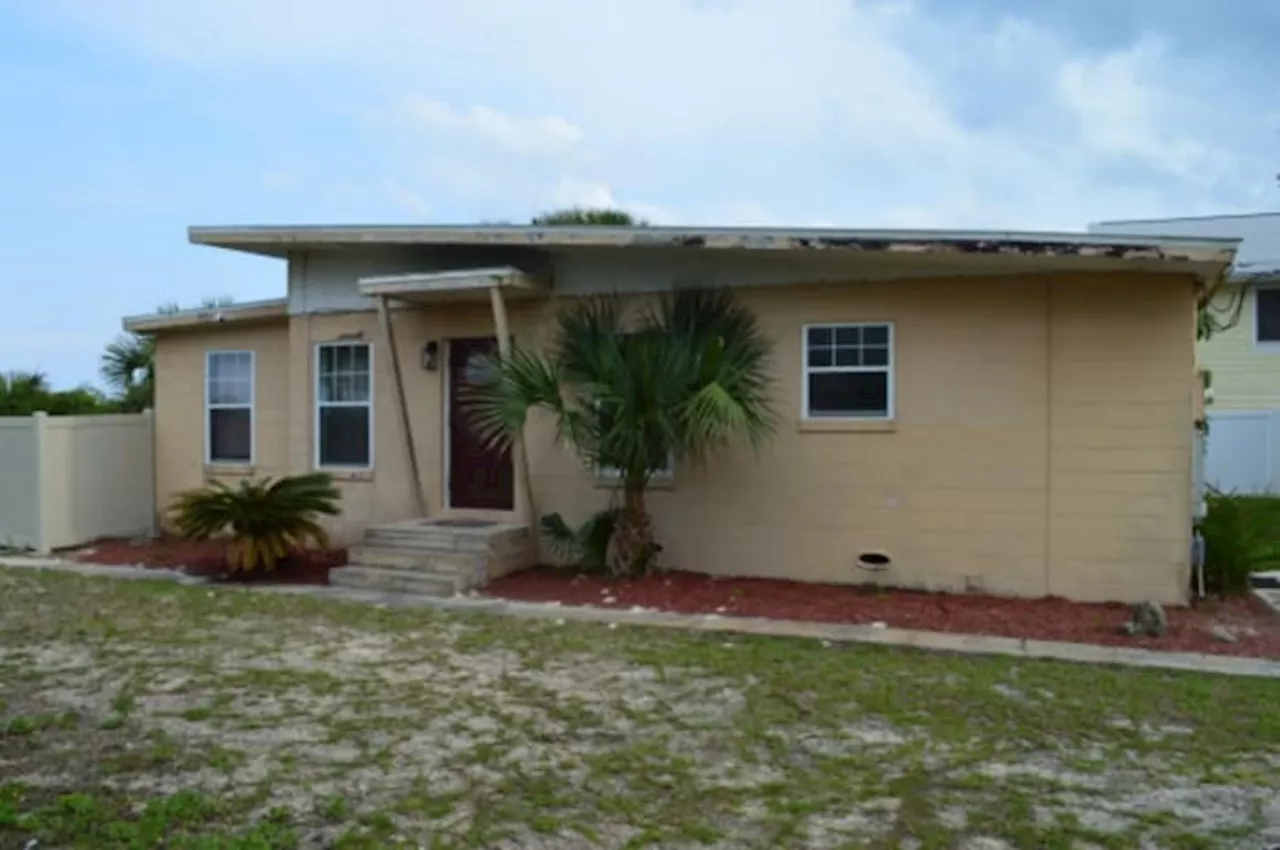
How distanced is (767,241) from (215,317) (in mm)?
7839

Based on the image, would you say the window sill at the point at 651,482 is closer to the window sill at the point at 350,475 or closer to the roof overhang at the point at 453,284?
the roof overhang at the point at 453,284

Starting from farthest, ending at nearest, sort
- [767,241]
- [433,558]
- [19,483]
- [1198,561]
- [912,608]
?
[19,483] < [433,558] < [767,241] < [1198,561] < [912,608]

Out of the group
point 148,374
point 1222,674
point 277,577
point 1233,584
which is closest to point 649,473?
point 277,577

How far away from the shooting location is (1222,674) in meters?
6.65

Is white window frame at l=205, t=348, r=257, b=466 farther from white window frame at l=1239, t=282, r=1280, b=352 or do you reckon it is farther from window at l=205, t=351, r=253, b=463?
white window frame at l=1239, t=282, r=1280, b=352

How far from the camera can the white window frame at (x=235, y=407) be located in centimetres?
1330

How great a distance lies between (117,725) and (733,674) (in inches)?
143

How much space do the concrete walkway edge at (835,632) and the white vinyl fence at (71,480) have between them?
3.37 metres

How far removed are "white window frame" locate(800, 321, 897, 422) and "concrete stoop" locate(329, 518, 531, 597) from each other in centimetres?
335

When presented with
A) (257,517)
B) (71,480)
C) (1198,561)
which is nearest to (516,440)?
(257,517)

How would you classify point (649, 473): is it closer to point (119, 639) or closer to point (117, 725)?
point (119, 639)

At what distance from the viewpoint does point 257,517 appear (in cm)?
1077

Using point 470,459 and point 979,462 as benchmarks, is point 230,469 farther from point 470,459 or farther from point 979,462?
point 979,462

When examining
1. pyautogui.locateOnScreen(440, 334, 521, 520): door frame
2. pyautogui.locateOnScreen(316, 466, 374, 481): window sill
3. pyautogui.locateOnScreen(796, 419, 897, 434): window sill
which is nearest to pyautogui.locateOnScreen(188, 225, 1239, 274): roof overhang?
pyautogui.locateOnScreen(440, 334, 521, 520): door frame
